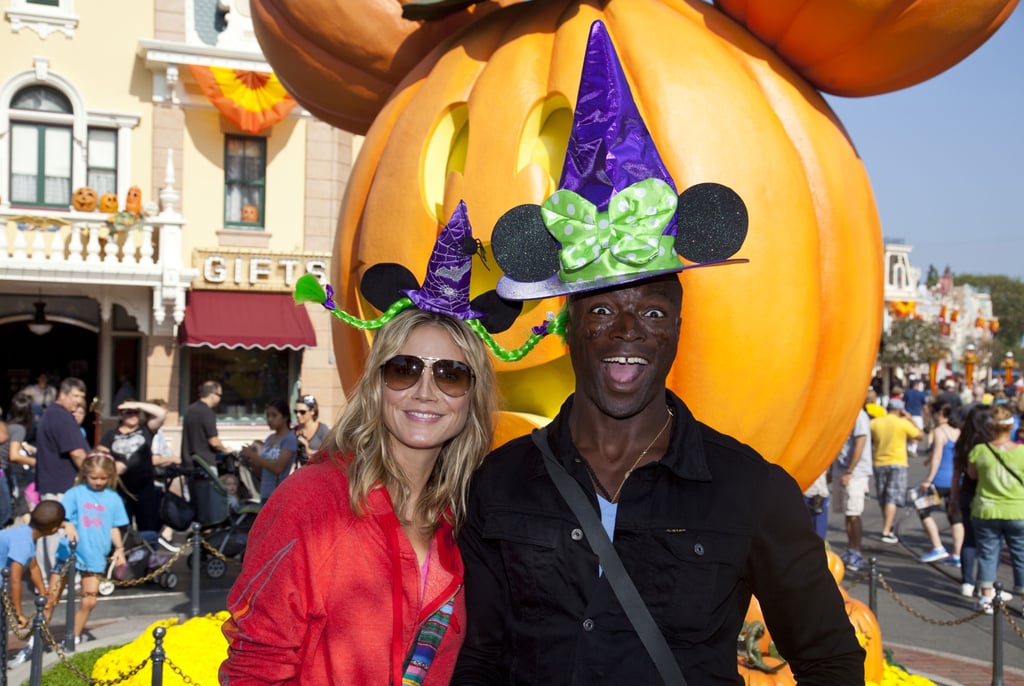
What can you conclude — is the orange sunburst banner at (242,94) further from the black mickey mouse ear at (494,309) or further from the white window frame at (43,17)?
the black mickey mouse ear at (494,309)

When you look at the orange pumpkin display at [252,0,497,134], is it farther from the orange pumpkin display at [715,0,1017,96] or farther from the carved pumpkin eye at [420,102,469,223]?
the orange pumpkin display at [715,0,1017,96]

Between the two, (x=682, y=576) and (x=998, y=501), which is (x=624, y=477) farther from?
(x=998, y=501)

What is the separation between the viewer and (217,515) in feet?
26.5

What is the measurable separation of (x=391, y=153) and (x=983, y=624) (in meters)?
5.54

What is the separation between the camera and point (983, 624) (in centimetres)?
665

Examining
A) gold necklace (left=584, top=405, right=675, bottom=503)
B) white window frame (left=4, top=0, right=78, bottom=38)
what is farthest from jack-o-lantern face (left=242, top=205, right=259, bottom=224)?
gold necklace (left=584, top=405, right=675, bottom=503)

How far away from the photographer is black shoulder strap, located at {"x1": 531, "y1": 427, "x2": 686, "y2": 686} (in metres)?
1.70

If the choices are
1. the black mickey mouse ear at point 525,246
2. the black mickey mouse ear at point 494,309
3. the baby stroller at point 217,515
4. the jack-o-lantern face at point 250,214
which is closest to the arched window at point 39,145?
the jack-o-lantern face at point 250,214

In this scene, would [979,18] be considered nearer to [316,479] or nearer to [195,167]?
[316,479]

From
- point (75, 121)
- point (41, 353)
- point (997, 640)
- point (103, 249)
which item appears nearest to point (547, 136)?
point (997, 640)

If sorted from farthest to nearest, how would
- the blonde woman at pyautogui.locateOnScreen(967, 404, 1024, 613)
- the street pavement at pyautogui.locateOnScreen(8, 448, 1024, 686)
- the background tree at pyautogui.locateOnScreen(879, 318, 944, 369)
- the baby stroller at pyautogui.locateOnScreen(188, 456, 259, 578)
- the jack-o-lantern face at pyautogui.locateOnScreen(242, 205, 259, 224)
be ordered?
the background tree at pyautogui.locateOnScreen(879, 318, 944, 369) → the jack-o-lantern face at pyautogui.locateOnScreen(242, 205, 259, 224) → the baby stroller at pyautogui.locateOnScreen(188, 456, 259, 578) → the blonde woman at pyautogui.locateOnScreen(967, 404, 1024, 613) → the street pavement at pyautogui.locateOnScreen(8, 448, 1024, 686)

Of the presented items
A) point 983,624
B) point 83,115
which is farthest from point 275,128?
point 983,624

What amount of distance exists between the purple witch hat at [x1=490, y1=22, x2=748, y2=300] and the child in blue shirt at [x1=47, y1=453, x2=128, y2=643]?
479 centimetres

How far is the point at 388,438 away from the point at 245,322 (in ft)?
41.9
